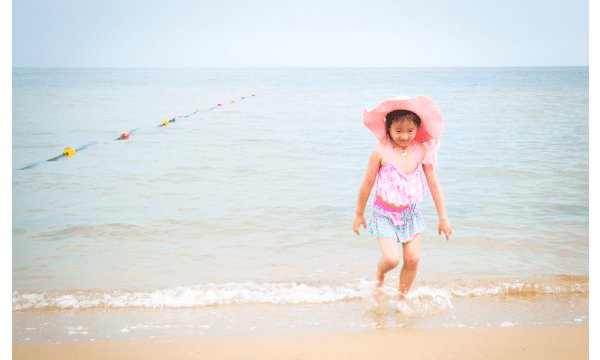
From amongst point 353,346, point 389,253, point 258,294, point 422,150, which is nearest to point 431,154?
point 422,150

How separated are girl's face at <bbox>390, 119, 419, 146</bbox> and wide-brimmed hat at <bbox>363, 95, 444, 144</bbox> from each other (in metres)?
0.07

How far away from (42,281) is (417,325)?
2.97 metres

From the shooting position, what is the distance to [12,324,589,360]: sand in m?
2.71

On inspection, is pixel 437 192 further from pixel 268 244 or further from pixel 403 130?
pixel 268 244

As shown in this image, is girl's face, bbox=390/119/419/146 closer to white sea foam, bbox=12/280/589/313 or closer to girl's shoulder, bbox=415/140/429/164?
girl's shoulder, bbox=415/140/429/164

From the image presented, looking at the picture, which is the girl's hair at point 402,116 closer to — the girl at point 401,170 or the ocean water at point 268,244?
the girl at point 401,170

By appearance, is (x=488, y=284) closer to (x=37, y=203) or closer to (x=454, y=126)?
(x=37, y=203)

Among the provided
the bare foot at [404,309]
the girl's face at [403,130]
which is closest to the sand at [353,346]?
the bare foot at [404,309]

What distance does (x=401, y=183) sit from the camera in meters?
3.10

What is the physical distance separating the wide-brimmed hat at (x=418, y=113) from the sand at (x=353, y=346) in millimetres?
1219

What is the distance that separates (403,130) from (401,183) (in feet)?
1.08

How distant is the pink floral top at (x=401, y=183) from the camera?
3104 mm

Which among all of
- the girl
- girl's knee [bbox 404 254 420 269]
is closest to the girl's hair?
the girl
